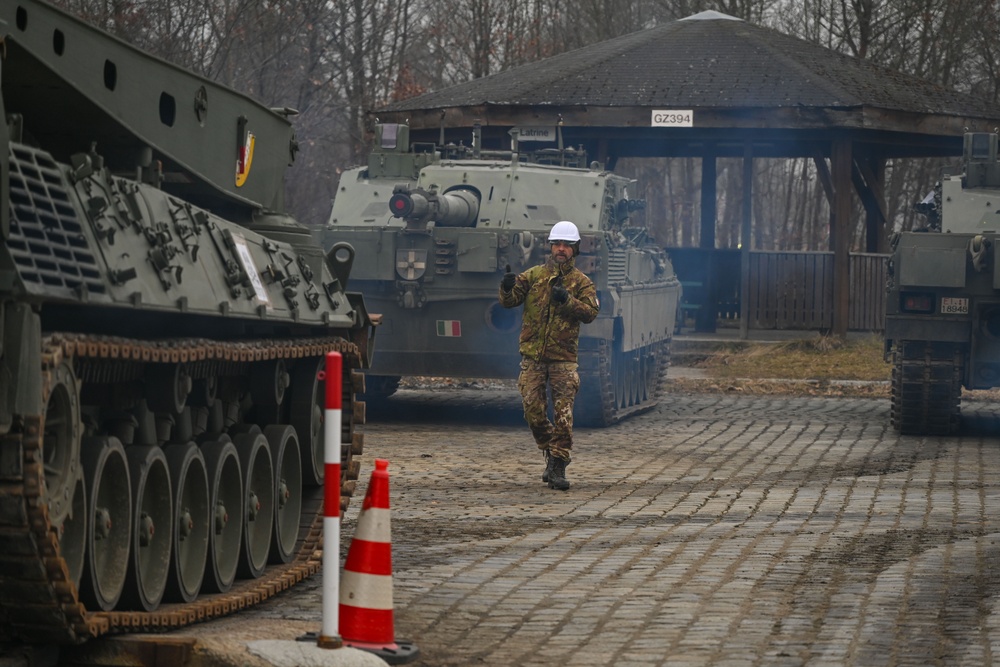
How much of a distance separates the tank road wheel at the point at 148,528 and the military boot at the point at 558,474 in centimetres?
522

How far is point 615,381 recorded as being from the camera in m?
17.5

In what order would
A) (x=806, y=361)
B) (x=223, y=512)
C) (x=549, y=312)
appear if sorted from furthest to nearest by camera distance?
(x=806, y=361) → (x=549, y=312) → (x=223, y=512)

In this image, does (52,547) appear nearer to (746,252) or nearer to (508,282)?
(508,282)

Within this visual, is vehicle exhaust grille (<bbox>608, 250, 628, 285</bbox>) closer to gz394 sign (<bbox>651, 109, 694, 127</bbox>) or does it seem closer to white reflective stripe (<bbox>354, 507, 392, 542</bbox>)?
gz394 sign (<bbox>651, 109, 694, 127</bbox>)

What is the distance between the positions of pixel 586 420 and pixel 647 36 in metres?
14.4

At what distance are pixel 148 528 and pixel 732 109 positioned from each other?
19.2 meters

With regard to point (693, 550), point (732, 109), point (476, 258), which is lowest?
point (693, 550)

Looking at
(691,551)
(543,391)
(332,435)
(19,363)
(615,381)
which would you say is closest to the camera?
(19,363)

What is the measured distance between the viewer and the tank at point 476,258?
16.5m

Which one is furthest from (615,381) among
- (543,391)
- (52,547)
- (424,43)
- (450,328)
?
(424,43)

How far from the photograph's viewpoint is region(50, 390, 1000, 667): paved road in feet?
22.6

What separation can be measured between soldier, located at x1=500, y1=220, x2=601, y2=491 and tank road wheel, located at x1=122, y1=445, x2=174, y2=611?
542 cm

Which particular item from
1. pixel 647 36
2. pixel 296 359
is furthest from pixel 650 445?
pixel 647 36

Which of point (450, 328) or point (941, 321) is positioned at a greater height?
point (941, 321)
